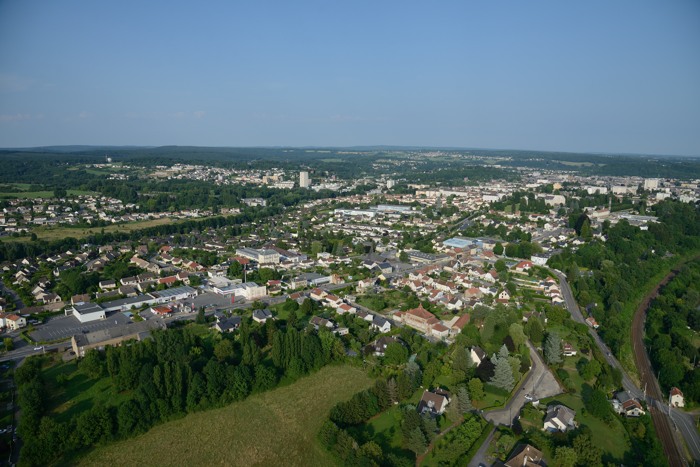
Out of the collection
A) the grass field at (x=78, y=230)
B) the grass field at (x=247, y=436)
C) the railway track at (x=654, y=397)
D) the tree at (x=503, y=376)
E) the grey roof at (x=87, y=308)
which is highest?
the tree at (x=503, y=376)

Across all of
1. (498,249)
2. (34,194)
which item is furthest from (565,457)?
(34,194)

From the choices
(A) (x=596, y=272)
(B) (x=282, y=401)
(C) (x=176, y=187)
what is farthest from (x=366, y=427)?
(C) (x=176, y=187)

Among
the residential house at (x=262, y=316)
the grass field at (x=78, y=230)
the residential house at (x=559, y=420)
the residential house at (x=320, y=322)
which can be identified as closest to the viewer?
the residential house at (x=559, y=420)

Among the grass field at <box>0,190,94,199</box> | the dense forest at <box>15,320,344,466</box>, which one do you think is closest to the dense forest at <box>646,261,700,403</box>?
the dense forest at <box>15,320,344,466</box>

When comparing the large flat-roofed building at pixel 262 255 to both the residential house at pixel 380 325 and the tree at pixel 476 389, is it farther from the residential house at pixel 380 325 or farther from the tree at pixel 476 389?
the tree at pixel 476 389

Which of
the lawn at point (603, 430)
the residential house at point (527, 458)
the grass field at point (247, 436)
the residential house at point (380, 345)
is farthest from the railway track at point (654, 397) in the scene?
the grass field at point (247, 436)

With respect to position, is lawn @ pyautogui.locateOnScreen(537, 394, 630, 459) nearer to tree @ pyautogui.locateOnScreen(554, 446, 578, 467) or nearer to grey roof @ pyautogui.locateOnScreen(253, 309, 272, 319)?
tree @ pyautogui.locateOnScreen(554, 446, 578, 467)

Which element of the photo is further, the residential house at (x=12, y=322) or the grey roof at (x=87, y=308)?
the grey roof at (x=87, y=308)

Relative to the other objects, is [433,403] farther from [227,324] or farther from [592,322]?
[592,322]
